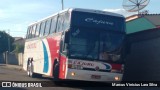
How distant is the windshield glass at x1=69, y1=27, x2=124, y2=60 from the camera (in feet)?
59.2

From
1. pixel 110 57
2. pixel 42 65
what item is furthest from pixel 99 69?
pixel 42 65

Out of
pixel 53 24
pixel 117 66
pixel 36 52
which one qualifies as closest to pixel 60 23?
pixel 53 24

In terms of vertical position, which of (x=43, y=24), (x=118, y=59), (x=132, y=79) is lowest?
(x=132, y=79)

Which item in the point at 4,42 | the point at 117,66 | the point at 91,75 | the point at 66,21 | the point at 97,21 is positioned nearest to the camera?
the point at 91,75

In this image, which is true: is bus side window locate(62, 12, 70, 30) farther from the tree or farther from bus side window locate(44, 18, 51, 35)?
the tree

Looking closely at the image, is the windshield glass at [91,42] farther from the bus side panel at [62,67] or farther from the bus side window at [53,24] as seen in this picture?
the bus side window at [53,24]

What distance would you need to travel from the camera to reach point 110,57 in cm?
1838

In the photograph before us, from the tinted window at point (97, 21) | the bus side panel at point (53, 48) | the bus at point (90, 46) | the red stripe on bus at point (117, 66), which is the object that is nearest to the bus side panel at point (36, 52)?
the bus side panel at point (53, 48)

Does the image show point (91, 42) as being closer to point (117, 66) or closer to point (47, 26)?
point (117, 66)

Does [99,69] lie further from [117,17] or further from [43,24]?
[43,24]

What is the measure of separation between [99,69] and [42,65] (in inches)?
268

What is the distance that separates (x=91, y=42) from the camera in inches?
715

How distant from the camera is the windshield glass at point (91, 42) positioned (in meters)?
18.0

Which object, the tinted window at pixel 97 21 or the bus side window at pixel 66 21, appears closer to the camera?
the tinted window at pixel 97 21
